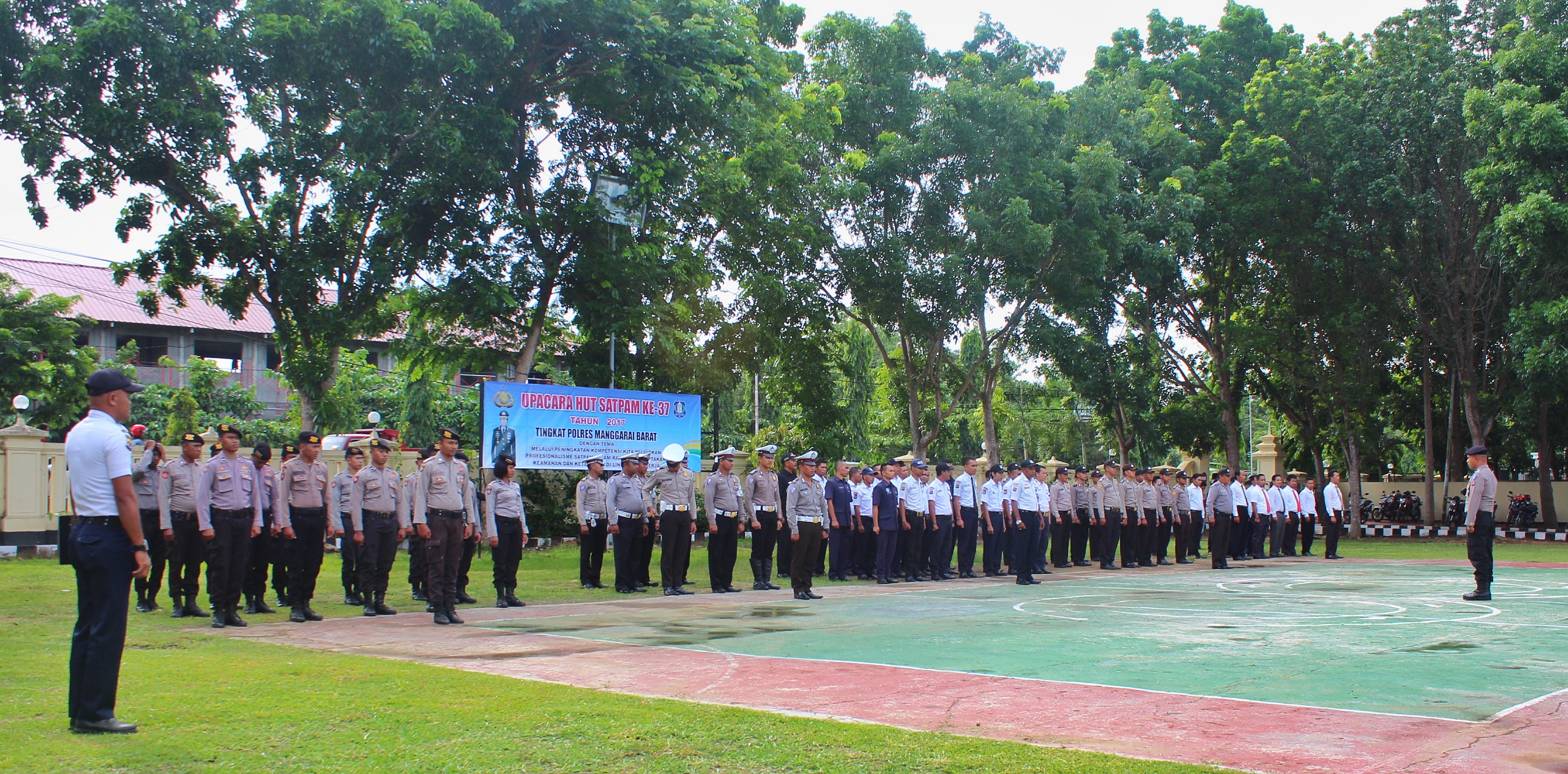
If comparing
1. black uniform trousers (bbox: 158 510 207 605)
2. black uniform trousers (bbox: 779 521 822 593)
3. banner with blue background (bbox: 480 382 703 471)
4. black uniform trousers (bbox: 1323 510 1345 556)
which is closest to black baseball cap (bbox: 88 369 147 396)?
black uniform trousers (bbox: 158 510 207 605)

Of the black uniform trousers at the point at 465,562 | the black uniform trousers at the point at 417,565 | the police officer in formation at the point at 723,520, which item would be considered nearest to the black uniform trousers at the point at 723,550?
the police officer in formation at the point at 723,520

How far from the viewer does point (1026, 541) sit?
1596 centimetres

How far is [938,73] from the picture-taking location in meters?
23.6

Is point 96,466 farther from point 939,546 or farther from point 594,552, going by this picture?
point 939,546

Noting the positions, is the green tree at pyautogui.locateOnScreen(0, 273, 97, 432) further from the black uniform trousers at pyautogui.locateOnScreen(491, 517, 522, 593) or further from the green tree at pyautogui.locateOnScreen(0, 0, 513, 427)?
the black uniform trousers at pyautogui.locateOnScreen(491, 517, 522, 593)

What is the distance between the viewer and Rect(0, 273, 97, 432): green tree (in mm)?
24859

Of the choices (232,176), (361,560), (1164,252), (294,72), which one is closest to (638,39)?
(294,72)

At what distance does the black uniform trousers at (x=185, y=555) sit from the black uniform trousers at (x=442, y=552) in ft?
7.76

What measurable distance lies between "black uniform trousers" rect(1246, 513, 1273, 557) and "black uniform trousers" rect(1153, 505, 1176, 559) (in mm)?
1834

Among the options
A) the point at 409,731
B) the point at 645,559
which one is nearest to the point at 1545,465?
the point at 645,559

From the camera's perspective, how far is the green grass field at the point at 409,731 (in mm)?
4547

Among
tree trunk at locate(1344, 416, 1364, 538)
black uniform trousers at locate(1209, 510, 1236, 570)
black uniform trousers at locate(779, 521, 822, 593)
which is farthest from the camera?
tree trunk at locate(1344, 416, 1364, 538)

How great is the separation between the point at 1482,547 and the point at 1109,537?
7855mm

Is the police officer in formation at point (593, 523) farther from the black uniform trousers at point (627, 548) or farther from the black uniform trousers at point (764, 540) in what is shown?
Answer: the black uniform trousers at point (764, 540)
